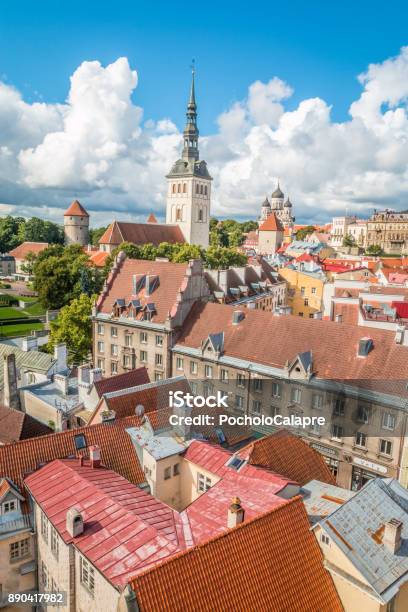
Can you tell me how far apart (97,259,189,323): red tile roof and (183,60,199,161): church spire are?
3317 inches

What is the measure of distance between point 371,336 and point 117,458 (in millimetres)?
22240

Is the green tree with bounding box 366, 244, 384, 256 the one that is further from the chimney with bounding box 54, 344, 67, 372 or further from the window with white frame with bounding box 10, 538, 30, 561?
the window with white frame with bounding box 10, 538, 30, 561

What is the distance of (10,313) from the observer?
9400cm

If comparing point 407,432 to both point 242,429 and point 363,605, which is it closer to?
point 242,429

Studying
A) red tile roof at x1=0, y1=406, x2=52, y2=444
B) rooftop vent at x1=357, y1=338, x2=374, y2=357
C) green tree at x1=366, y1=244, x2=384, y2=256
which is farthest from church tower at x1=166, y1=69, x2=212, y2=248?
red tile roof at x1=0, y1=406, x2=52, y2=444

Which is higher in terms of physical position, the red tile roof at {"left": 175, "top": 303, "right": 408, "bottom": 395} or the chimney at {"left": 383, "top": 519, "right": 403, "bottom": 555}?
the red tile roof at {"left": 175, "top": 303, "right": 408, "bottom": 395}

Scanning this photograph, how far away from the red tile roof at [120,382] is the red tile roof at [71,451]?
7.25 meters

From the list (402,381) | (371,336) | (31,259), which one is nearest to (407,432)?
(402,381)

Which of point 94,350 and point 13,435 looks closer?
point 13,435

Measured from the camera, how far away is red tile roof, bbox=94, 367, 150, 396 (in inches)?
1372

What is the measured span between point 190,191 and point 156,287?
278 ft

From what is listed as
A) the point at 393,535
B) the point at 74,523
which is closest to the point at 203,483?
the point at 74,523

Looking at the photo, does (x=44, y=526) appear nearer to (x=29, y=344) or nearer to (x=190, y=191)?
(x=29, y=344)

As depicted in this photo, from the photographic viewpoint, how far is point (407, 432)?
31.7m
